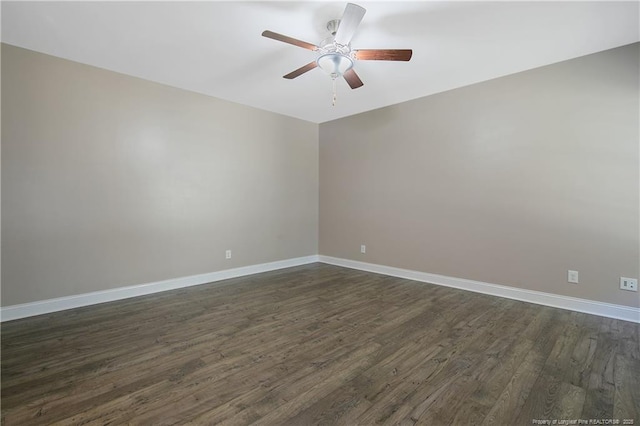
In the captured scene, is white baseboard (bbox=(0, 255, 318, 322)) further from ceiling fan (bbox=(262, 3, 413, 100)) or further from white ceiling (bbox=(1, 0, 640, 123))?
ceiling fan (bbox=(262, 3, 413, 100))

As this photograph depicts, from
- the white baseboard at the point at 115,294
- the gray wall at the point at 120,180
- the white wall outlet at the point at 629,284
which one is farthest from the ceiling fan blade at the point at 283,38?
the white wall outlet at the point at 629,284

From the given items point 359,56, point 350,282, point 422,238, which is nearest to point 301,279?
point 350,282

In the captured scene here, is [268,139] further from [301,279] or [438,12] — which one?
[438,12]

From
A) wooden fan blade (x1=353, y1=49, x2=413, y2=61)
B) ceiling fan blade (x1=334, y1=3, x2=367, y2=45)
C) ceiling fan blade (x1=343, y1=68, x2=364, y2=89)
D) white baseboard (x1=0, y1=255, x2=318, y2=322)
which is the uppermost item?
ceiling fan blade (x1=334, y1=3, x2=367, y2=45)

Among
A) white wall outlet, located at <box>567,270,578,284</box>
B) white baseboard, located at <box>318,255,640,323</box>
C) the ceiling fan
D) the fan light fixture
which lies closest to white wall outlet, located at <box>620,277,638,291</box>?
white baseboard, located at <box>318,255,640,323</box>

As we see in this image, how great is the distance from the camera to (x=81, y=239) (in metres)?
3.03

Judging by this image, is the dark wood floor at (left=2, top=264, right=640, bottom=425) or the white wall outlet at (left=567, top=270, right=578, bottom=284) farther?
the white wall outlet at (left=567, top=270, right=578, bottom=284)

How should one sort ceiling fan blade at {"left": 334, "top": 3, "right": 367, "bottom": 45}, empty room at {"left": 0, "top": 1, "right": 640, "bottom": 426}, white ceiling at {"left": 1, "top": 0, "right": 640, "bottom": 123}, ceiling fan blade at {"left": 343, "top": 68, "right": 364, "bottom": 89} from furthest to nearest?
ceiling fan blade at {"left": 343, "top": 68, "right": 364, "bottom": 89}
white ceiling at {"left": 1, "top": 0, "right": 640, "bottom": 123}
ceiling fan blade at {"left": 334, "top": 3, "right": 367, "bottom": 45}
empty room at {"left": 0, "top": 1, "right": 640, "bottom": 426}

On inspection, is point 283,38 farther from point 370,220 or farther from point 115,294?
point 115,294

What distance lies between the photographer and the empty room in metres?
1.75

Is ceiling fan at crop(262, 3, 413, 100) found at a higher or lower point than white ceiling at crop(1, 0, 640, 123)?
lower

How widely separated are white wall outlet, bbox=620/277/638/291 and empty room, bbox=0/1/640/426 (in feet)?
0.10

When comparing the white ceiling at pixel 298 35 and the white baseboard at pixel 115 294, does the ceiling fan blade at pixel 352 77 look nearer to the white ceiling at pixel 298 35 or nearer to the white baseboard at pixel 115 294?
the white ceiling at pixel 298 35

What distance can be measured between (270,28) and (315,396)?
111 inches
